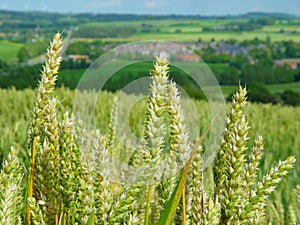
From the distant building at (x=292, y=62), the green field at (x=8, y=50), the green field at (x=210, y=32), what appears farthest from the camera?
the green field at (x=210, y=32)

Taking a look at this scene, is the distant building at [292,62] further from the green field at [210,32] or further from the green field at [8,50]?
the green field at [8,50]

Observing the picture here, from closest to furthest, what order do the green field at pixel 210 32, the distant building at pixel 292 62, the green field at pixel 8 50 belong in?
the distant building at pixel 292 62 < the green field at pixel 8 50 < the green field at pixel 210 32

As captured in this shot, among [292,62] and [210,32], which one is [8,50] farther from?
[210,32]

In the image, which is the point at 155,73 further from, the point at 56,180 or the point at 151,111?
the point at 56,180

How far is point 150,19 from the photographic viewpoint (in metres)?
58.5

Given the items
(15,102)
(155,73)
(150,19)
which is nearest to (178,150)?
(155,73)

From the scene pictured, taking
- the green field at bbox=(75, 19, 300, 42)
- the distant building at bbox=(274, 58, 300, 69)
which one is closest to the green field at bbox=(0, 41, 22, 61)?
the green field at bbox=(75, 19, 300, 42)

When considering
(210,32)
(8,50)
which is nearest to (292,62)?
(210,32)

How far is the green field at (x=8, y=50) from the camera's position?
32906mm

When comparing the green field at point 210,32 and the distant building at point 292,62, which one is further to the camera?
the green field at point 210,32

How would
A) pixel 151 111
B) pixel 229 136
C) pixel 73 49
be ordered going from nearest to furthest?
pixel 151 111 → pixel 229 136 → pixel 73 49

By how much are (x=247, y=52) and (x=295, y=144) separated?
32.5 m

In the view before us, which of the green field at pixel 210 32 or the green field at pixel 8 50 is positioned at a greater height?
the green field at pixel 210 32

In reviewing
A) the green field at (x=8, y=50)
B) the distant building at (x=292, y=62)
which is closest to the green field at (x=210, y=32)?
the green field at (x=8, y=50)
